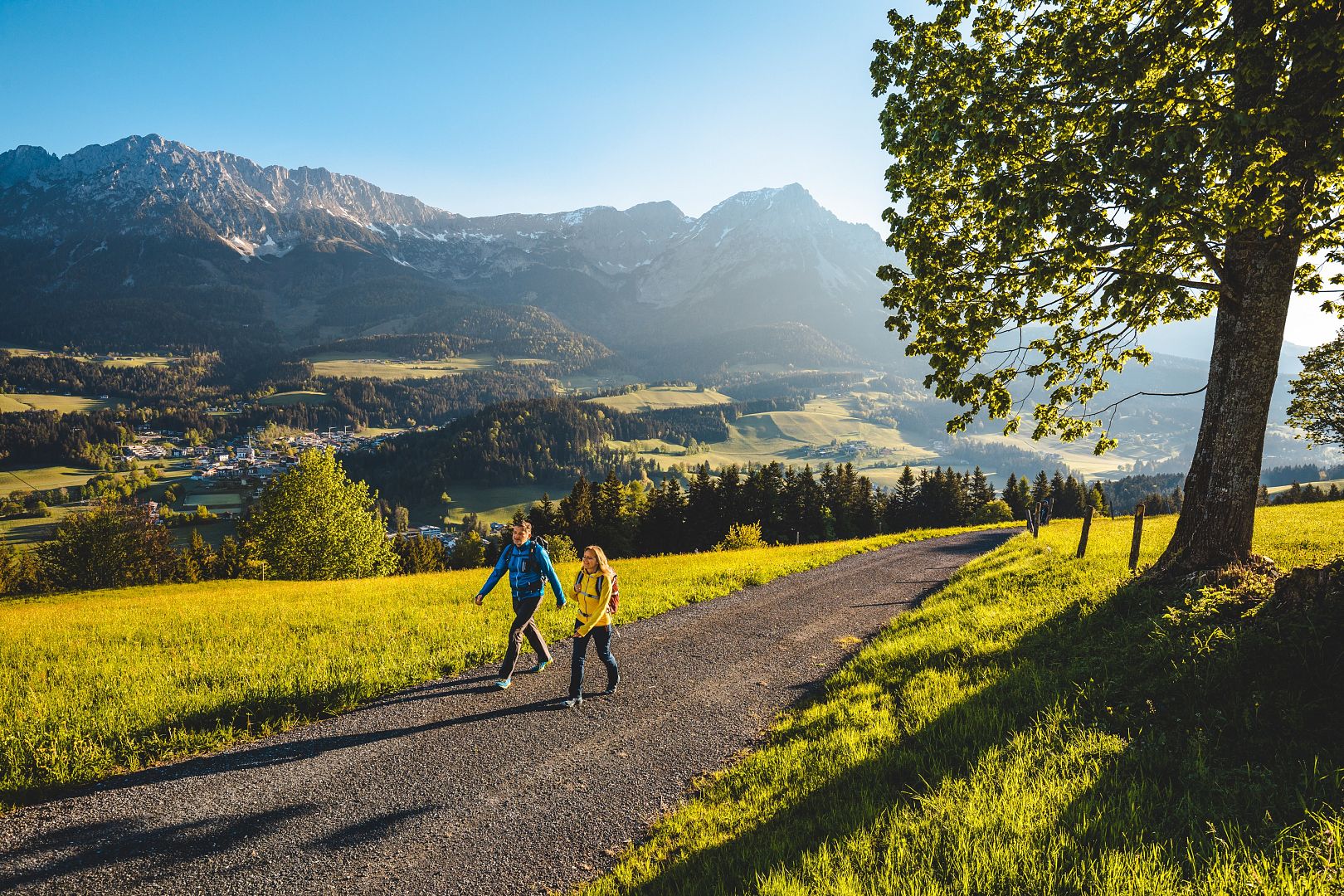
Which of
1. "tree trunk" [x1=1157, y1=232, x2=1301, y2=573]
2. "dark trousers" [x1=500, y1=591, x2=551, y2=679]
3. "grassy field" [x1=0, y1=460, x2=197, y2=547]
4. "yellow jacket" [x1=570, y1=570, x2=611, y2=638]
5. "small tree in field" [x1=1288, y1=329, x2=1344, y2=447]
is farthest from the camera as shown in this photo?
"grassy field" [x1=0, y1=460, x2=197, y2=547]

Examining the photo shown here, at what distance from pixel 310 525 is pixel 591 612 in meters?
50.8

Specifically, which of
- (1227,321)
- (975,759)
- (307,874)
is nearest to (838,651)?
(975,759)

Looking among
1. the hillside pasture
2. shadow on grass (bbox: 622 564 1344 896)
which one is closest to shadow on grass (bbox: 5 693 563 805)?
shadow on grass (bbox: 622 564 1344 896)

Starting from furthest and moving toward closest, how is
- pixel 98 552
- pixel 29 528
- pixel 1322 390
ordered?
1. pixel 29 528
2. pixel 98 552
3. pixel 1322 390

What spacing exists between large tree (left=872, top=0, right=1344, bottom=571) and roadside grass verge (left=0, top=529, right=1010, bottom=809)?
10882mm

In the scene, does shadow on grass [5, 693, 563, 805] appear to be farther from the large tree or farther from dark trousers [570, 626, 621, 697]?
the large tree

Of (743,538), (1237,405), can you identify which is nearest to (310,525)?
(743,538)

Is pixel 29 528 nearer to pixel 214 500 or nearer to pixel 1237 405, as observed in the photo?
pixel 214 500

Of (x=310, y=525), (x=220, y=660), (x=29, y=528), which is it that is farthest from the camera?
(x=29, y=528)

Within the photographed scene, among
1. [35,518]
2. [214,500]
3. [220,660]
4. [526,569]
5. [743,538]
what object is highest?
[526,569]

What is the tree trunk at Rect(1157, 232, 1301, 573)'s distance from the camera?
321 inches

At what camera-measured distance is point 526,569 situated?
10211mm

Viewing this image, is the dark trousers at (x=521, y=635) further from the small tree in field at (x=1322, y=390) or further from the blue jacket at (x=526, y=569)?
the small tree in field at (x=1322, y=390)

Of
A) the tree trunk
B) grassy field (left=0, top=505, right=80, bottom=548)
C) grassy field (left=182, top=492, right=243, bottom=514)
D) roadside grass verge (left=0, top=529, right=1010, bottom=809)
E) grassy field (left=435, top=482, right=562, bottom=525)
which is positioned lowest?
grassy field (left=0, top=505, right=80, bottom=548)
